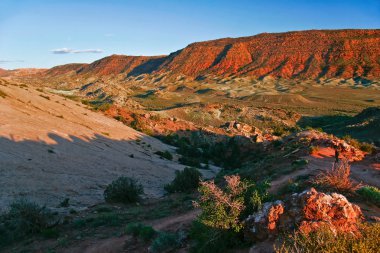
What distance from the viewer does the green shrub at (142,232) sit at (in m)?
8.86

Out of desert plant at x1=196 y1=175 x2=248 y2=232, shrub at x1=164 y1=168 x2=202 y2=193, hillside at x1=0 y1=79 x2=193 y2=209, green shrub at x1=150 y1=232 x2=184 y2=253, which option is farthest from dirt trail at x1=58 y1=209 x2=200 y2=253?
shrub at x1=164 y1=168 x2=202 y2=193

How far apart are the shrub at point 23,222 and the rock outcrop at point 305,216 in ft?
23.3

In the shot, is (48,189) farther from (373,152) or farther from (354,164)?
(373,152)

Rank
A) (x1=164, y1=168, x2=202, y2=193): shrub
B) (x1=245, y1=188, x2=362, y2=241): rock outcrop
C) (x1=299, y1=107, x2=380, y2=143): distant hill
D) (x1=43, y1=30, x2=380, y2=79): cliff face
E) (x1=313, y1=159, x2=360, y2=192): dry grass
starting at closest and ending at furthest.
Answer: (x1=245, y1=188, x2=362, y2=241): rock outcrop, (x1=313, y1=159, x2=360, y2=192): dry grass, (x1=164, y1=168, x2=202, y2=193): shrub, (x1=299, y1=107, x2=380, y2=143): distant hill, (x1=43, y1=30, x2=380, y2=79): cliff face

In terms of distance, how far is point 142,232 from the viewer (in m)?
8.98

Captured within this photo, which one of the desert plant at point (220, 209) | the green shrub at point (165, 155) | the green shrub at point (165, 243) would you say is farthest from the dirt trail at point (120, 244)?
the green shrub at point (165, 155)

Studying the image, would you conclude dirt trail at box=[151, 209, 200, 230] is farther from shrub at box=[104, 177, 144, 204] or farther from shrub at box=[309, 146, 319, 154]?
shrub at box=[309, 146, 319, 154]

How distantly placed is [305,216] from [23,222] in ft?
27.7

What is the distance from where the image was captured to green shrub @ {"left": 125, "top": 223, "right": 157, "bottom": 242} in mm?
8859

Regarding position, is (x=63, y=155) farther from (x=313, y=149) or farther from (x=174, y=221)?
(x=313, y=149)

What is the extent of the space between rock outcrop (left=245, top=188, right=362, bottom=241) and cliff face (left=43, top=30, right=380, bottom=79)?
11407 cm

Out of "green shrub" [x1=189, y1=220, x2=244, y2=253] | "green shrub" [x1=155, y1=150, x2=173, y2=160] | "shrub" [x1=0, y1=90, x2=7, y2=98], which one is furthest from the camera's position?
"shrub" [x1=0, y1=90, x2=7, y2=98]

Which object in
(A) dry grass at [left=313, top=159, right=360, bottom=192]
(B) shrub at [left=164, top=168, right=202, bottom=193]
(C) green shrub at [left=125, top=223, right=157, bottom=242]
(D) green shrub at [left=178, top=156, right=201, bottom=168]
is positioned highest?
(A) dry grass at [left=313, top=159, right=360, bottom=192]

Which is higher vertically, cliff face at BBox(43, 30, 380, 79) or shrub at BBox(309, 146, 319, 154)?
cliff face at BBox(43, 30, 380, 79)
